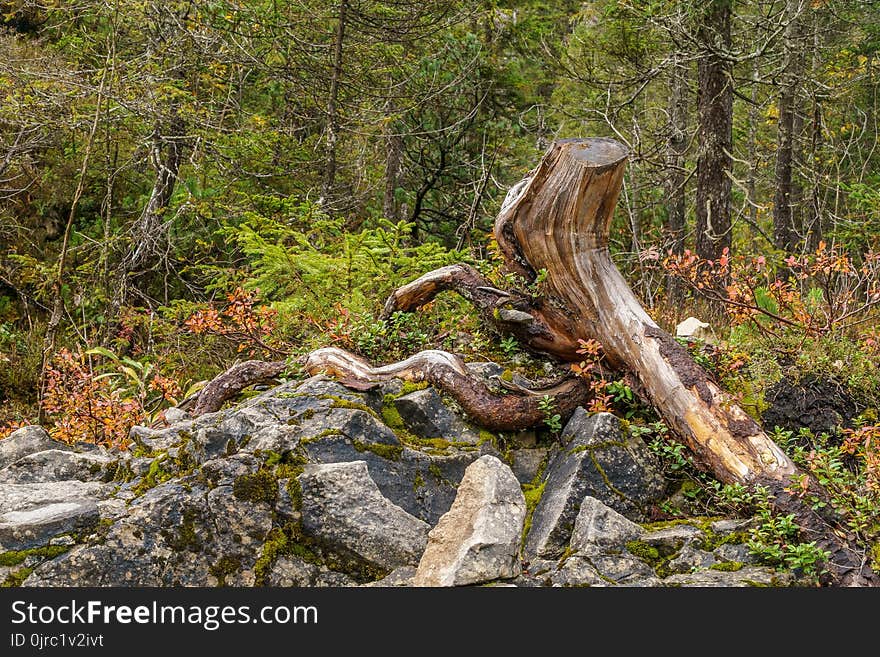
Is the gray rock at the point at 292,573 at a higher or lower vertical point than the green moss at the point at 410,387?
lower

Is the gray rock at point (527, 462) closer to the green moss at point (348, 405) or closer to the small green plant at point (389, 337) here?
the green moss at point (348, 405)

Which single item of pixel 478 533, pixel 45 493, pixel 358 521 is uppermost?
pixel 478 533

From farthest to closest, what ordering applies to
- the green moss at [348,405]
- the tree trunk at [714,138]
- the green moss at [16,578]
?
the tree trunk at [714,138] < the green moss at [348,405] < the green moss at [16,578]

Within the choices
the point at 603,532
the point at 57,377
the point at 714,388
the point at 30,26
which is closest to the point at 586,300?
the point at 714,388

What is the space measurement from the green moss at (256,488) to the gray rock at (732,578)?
2.22 meters

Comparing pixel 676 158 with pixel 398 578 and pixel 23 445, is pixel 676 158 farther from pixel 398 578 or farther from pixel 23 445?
pixel 23 445

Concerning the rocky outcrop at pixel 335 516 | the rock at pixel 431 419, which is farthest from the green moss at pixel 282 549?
the rock at pixel 431 419

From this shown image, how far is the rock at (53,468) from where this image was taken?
4660 millimetres

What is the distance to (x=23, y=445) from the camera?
5.21 metres

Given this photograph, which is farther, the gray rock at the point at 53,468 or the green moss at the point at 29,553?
the gray rock at the point at 53,468

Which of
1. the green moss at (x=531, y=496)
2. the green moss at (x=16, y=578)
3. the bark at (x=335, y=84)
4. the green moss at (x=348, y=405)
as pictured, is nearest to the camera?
the green moss at (x=16, y=578)

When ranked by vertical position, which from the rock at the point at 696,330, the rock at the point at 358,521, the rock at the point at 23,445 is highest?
the rock at the point at 696,330

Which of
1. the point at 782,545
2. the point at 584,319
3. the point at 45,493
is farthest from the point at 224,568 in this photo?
the point at 584,319

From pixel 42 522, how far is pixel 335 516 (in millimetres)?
1569
